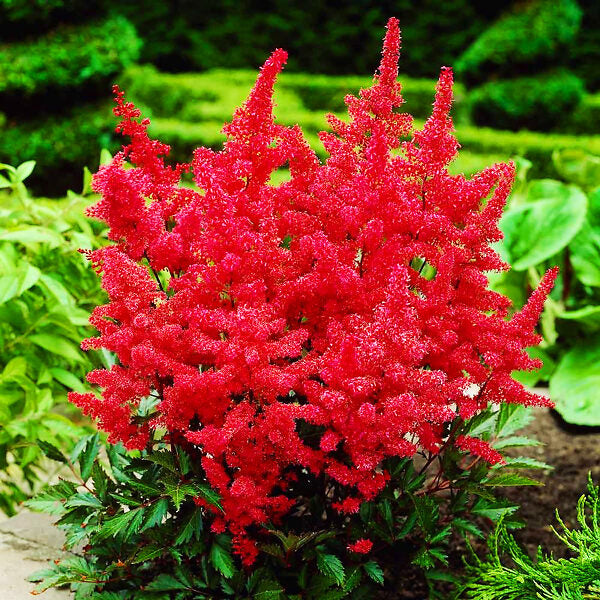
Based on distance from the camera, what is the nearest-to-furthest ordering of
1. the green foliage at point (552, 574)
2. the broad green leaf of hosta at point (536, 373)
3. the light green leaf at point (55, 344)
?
the green foliage at point (552, 574)
the light green leaf at point (55, 344)
the broad green leaf of hosta at point (536, 373)

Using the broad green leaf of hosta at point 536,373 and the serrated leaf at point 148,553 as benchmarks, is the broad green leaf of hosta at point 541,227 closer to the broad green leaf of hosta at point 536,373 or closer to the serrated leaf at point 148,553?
the broad green leaf of hosta at point 536,373

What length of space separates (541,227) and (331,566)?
8.26ft

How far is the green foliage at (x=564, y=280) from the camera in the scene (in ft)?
11.9

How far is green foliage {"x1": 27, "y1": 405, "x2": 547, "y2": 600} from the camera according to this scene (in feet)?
5.91

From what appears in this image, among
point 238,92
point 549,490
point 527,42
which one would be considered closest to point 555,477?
point 549,490

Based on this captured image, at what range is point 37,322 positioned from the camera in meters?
2.81

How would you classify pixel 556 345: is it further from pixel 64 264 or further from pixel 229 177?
pixel 229 177

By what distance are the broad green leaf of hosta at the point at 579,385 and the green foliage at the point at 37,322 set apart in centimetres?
202

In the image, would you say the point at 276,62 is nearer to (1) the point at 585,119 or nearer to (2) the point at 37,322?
(2) the point at 37,322

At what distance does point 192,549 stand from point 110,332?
0.53 meters

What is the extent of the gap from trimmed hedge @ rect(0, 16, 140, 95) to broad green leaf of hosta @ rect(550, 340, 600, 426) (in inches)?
233

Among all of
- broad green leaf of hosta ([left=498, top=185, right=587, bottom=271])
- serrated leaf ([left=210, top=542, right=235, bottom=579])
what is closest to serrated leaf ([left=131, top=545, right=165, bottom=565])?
serrated leaf ([left=210, top=542, right=235, bottom=579])

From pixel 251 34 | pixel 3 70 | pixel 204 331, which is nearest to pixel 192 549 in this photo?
pixel 204 331

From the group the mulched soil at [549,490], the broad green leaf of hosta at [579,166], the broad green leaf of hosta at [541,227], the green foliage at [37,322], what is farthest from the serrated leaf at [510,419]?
the broad green leaf of hosta at [579,166]
